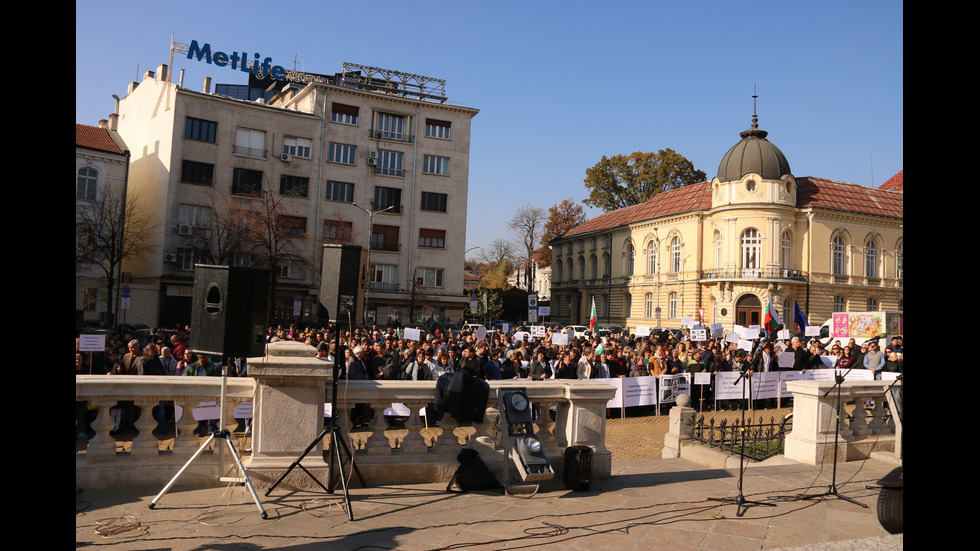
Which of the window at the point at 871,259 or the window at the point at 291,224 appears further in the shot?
the window at the point at 871,259

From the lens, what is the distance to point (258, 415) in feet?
19.5

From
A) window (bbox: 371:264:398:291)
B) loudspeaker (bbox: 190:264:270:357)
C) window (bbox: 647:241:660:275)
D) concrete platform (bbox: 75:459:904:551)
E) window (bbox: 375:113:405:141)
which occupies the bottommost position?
concrete platform (bbox: 75:459:904:551)

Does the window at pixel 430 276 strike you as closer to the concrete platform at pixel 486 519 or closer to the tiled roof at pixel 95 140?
the tiled roof at pixel 95 140

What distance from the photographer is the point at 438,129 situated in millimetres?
49250

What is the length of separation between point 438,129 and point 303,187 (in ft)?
36.8

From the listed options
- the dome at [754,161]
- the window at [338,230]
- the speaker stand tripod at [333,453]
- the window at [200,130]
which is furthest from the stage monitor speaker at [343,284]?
Result: the dome at [754,161]

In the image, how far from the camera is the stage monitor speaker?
605 centimetres

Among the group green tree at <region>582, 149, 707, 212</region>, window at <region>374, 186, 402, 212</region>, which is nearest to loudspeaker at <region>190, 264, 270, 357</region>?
window at <region>374, 186, 402, 212</region>

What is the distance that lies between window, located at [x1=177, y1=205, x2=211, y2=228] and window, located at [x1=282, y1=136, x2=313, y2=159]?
688 cm

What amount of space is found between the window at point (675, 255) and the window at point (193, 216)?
1379 inches

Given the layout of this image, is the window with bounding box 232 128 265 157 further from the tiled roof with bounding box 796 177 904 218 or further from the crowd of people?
the tiled roof with bounding box 796 177 904 218

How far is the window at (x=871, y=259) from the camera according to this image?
164 feet
